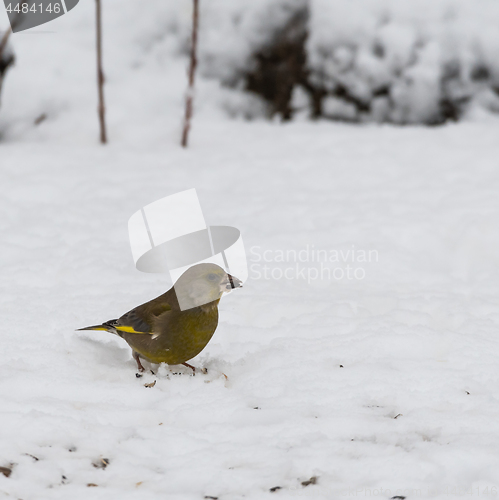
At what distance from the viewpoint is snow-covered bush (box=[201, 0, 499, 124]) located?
6402 mm

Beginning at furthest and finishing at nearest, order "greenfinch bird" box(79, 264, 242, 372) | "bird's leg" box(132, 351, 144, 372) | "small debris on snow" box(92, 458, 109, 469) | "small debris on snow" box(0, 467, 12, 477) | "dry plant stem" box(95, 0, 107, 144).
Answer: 1. "dry plant stem" box(95, 0, 107, 144)
2. "bird's leg" box(132, 351, 144, 372)
3. "greenfinch bird" box(79, 264, 242, 372)
4. "small debris on snow" box(92, 458, 109, 469)
5. "small debris on snow" box(0, 467, 12, 477)

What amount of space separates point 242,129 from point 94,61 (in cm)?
206

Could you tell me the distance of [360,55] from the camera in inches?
257

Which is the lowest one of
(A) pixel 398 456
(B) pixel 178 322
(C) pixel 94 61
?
(A) pixel 398 456

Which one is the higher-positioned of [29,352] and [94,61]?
[94,61]

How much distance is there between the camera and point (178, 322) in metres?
2.33

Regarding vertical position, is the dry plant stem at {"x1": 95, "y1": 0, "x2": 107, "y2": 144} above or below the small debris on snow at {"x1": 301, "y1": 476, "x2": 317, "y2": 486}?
above

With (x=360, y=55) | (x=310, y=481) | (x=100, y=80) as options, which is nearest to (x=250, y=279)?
(x=310, y=481)

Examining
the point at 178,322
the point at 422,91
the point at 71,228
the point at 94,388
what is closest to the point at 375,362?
the point at 178,322

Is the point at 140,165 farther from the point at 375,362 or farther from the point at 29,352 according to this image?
the point at 375,362

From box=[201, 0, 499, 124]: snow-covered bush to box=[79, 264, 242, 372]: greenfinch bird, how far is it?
4.91 metres

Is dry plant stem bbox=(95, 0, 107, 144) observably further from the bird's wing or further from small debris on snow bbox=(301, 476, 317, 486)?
small debris on snow bbox=(301, 476, 317, 486)

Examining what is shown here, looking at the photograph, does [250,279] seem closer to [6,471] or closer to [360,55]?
[6,471]

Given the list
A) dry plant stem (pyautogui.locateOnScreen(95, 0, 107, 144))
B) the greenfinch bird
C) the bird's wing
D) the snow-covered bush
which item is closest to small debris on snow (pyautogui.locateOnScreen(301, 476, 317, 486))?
the greenfinch bird
